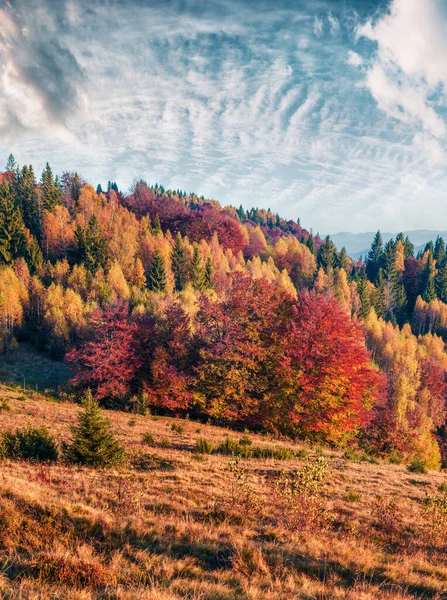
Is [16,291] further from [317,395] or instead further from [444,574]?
[444,574]

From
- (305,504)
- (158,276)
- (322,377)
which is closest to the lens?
(305,504)

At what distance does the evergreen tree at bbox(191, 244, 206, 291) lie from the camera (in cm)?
7662

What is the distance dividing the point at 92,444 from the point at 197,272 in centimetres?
6552

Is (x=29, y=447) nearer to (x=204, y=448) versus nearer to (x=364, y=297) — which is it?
(x=204, y=448)

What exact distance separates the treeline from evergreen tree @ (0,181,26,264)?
1.01 feet

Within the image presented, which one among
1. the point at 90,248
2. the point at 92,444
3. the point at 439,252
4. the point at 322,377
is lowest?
the point at 92,444

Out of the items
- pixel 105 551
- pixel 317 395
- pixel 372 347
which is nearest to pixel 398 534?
pixel 105 551

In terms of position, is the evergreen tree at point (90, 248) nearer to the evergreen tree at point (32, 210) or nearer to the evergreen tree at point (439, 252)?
the evergreen tree at point (32, 210)

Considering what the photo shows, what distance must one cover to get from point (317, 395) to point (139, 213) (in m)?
104

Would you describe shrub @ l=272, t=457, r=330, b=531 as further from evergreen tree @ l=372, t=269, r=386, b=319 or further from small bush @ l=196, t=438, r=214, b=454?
evergreen tree @ l=372, t=269, r=386, b=319

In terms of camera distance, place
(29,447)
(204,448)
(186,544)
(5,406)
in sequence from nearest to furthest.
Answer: (186,544), (29,447), (204,448), (5,406)

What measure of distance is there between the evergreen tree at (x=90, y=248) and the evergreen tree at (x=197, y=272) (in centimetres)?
2021

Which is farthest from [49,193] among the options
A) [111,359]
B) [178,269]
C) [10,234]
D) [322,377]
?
[322,377]

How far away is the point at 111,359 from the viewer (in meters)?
32.8
